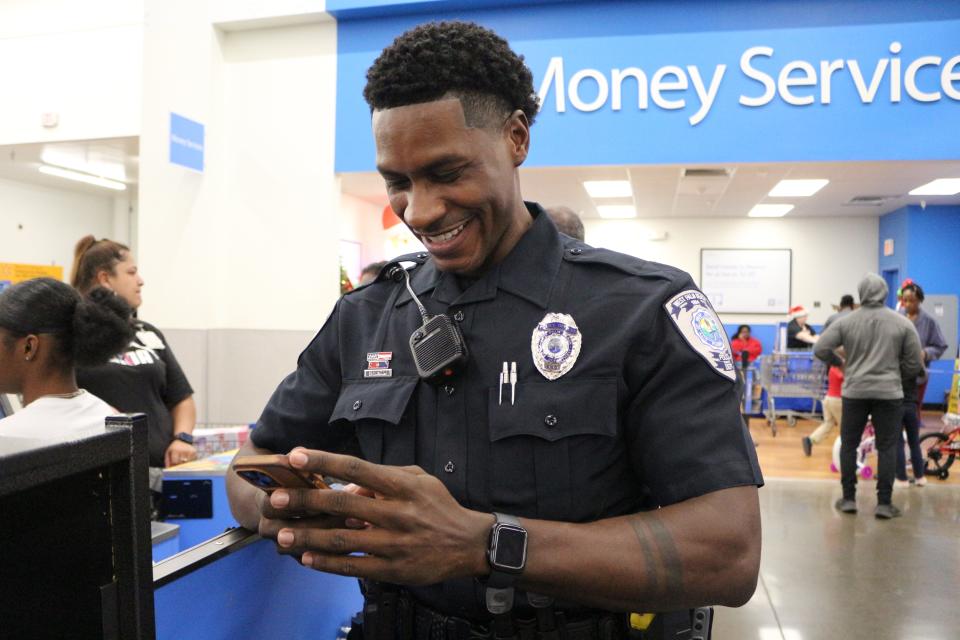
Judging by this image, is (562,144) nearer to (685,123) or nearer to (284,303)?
(685,123)

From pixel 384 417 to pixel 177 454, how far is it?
2273 mm

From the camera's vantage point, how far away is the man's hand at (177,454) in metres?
3.09

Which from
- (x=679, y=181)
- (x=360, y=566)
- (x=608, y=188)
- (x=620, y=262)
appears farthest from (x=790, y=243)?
(x=360, y=566)

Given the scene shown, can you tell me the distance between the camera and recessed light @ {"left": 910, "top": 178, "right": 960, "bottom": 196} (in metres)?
8.22

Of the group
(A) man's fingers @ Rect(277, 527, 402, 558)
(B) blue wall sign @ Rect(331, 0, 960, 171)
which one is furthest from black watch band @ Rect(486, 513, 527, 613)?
(B) blue wall sign @ Rect(331, 0, 960, 171)

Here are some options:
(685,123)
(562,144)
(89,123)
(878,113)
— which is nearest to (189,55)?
(89,123)

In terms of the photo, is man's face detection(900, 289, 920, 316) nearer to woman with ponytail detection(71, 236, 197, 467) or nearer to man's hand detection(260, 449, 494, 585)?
woman with ponytail detection(71, 236, 197, 467)

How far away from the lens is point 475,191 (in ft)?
3.60

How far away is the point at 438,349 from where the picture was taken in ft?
3.74

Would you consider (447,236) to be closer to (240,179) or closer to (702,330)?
(702,330)

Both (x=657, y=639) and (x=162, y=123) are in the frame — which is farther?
(x=162, y=123)

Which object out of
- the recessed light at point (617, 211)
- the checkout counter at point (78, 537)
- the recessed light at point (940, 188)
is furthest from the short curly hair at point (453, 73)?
the recessed light at point (617, 211)

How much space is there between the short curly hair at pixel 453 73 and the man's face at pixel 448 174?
0.02 m

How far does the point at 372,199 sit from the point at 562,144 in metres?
2.58
